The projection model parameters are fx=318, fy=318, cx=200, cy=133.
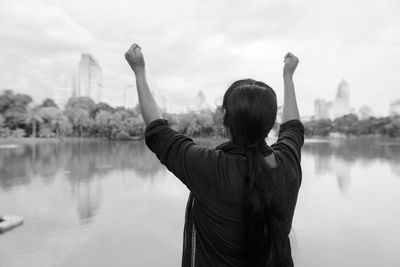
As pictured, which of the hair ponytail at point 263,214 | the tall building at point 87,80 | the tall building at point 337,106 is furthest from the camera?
the tall building at point 337,106

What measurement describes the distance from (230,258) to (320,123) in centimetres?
5315

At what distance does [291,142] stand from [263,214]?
9.4 inches

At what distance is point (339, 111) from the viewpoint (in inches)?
2886

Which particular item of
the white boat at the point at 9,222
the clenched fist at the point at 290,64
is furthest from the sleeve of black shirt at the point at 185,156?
the white boat at the point at 9,222

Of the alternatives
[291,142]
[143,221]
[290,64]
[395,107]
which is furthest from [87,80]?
[291,142]

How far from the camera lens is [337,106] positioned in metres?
74.3

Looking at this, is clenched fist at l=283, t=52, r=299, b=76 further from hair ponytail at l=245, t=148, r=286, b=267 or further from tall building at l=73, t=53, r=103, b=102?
tall building at l=73, t=53, r=103, b=102

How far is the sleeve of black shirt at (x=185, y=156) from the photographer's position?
2.42 ft

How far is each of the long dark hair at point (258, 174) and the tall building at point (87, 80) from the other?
55270 mm

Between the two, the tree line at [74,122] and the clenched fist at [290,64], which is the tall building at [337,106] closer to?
the tree line at [74,122]

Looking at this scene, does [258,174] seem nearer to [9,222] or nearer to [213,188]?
[213,188]

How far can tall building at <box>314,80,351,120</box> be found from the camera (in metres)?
73.3

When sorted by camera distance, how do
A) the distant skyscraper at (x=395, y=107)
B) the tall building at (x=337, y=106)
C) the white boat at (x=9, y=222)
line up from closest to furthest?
1. the white boat at (x=9, y=222)
2. the distant skyscraper at (x=395, y=107)
3. the tall building at (x=337, y=106)

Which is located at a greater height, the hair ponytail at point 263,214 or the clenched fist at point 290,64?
the clenched fist at point 290,64
